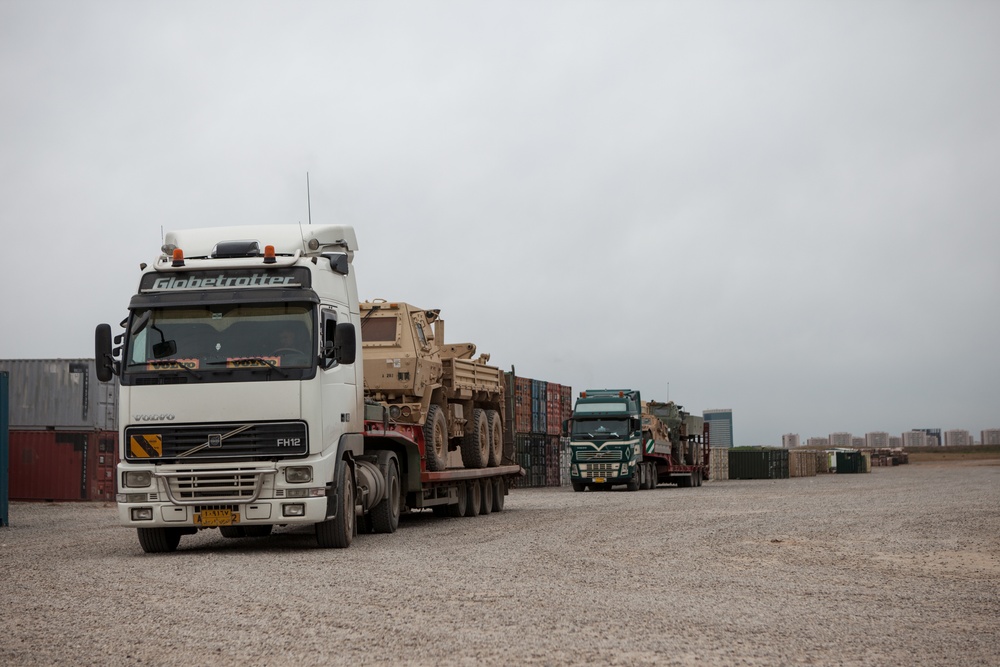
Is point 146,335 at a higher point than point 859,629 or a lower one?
higher

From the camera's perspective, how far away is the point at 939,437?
509 ft

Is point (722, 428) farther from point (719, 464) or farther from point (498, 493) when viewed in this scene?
point (498, 493)

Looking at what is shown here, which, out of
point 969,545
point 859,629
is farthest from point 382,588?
point 969,545

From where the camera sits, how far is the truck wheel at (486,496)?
22847mm

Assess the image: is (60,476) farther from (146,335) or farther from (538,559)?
(538,559)

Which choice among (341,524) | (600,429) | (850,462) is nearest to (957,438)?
(850,462)

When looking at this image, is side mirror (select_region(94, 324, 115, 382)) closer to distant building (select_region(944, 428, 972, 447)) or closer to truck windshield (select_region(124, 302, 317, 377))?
truck windshield (select_region(124, 302, 317, 377))

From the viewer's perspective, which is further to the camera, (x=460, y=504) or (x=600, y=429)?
(x=600, y=429)

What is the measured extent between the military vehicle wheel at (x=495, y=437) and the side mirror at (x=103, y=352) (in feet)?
34.9

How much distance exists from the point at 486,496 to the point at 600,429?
46.4 ft

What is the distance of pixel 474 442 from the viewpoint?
71.7 ft

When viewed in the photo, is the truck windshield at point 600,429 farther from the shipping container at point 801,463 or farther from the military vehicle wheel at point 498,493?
the shipping container at point 801,463

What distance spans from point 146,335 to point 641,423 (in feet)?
88.0

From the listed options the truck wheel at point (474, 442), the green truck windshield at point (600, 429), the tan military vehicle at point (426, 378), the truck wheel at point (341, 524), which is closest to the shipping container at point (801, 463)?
the green truck windshield at point (600, 429)
